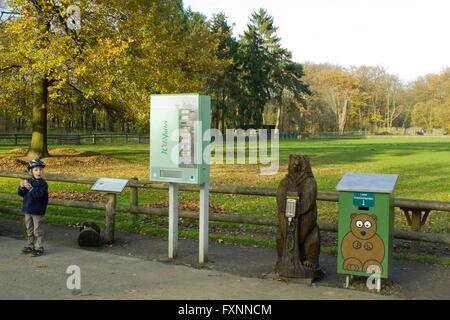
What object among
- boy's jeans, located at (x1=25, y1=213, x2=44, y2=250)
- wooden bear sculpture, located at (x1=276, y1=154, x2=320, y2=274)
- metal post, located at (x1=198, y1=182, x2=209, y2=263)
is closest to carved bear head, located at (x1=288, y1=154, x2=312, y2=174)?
wooden bear sculpture, located at (x1=276, y1=154, x2=320, y2=274)

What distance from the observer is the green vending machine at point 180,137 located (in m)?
6.67

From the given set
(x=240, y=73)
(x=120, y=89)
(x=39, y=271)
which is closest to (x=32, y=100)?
(x=120, y=89)

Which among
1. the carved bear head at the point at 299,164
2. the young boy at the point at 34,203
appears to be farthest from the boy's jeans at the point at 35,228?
the carved bear head at the point at 299,164

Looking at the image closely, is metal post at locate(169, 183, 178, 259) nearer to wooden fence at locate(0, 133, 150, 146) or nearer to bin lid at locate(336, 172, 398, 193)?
bin lid at locate(336, 172, 398, 193)

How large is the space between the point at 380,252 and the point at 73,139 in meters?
43.0

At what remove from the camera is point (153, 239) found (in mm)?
8414

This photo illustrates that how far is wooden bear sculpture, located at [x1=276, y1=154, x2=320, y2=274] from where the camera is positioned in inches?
234

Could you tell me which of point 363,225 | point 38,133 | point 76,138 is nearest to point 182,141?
point 363,225

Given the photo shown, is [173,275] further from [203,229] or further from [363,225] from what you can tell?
[363,225]

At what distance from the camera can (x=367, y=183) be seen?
5832 mm

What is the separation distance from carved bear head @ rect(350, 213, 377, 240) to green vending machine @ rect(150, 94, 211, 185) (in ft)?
7.29

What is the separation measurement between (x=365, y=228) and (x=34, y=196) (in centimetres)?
483

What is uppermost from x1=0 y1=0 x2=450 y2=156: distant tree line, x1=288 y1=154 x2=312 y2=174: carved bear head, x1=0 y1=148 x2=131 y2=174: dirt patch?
x1=0 y1=0 x2=450 y2=156: distant tree line

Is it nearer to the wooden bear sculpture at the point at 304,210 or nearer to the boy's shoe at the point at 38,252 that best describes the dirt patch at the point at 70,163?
the boy's shoe at the point at 38,252
